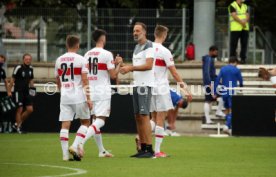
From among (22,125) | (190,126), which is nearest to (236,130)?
(190,126)

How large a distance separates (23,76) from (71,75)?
10265 mm

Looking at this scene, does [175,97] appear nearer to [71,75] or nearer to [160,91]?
[160,91]

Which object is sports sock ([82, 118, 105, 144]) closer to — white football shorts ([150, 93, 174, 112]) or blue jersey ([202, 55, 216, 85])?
white football shorts ([150, 93, 174, 112])

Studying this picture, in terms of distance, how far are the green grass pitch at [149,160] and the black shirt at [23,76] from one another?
2731 millimetres

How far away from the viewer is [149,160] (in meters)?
18.0

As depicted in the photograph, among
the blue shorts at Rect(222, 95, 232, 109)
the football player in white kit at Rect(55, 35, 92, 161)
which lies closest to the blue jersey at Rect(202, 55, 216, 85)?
the blue shorts at Rect(222, 95, 232, 109)

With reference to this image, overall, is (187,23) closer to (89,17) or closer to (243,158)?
(89,17)

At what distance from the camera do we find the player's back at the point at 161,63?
19.0 meters

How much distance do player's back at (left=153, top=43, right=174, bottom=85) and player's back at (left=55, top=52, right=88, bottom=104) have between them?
1.82 meters

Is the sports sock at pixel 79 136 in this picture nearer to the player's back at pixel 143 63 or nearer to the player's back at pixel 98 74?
the player's back at pixel 98 74

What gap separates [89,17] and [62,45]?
1.23m

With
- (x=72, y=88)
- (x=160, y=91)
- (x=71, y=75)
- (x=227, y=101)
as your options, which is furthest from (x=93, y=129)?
(x=227, y=101)

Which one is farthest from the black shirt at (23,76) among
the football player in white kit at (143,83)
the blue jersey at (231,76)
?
the football player in white kit at (143,83)

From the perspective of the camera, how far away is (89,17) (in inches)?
1282
